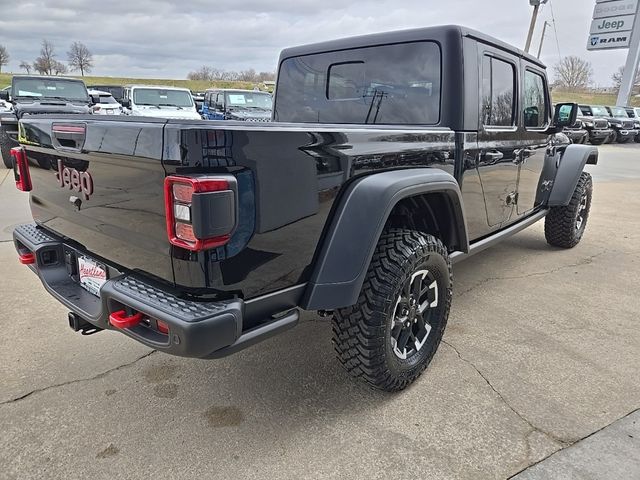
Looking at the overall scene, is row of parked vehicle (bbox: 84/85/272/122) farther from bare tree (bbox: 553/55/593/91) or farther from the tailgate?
bare tree (bbox: 553/55/593/91)

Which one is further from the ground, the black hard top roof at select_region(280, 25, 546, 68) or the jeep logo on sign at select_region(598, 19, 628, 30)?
the jeep logo on sign at select_region(598, 19, 628, 30)

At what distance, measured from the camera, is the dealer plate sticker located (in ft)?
7.09

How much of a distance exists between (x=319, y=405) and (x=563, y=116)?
351cm

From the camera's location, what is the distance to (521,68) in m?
3.76

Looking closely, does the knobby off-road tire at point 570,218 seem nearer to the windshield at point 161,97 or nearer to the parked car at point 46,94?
the parked car at point 46,94

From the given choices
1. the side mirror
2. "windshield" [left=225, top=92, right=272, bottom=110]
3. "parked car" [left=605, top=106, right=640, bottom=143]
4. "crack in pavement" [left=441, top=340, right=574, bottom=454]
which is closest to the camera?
"crack in pavement" [left=441, top=340, right=574, bottom=454]

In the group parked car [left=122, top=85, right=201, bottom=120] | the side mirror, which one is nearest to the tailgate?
the side mirror

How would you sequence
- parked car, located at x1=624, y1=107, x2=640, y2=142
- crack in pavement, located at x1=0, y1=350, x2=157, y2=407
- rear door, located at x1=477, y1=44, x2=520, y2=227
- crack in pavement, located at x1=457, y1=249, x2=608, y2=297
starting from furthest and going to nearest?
parked car, located at x1=624, y1=107, x2=640, y2=142, crack in pavement, located at x1=457, y1=249, x2=608, y2=297, rear door, located at x1=477, y1=44, x2=520, y2=227, crack in pavement, located at x1=0, y1=350, x2=157, y2=407

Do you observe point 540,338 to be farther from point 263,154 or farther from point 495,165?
point 263,154

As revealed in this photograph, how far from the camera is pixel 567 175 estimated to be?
4.73m

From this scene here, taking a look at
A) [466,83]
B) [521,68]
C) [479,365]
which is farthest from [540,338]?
[521,68]

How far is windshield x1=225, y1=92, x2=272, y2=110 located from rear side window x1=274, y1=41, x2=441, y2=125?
34.8ft

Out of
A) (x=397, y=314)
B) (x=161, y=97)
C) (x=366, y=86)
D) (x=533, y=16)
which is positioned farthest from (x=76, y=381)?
(x=533, y=16)

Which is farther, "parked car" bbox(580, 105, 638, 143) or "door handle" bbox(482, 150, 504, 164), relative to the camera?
"parked car" bbox(580, 105, 638, 143)
